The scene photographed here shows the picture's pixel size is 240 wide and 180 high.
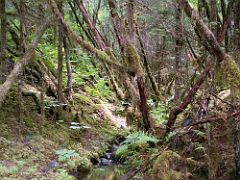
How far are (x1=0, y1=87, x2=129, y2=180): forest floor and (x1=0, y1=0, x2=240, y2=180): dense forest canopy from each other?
1.0 inches

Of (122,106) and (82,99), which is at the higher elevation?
(82,99)

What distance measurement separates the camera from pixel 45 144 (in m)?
9.07

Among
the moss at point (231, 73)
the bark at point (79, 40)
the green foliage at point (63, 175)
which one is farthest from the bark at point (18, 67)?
the moss at point (231, 73)

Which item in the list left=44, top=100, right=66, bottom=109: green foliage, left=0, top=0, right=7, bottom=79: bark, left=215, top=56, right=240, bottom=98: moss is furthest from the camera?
left=44, top=100, right=66, bottom=109: green foliage

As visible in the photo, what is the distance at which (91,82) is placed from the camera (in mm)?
15648

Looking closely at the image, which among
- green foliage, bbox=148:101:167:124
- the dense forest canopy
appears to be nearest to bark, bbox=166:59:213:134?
the dense forest canopy

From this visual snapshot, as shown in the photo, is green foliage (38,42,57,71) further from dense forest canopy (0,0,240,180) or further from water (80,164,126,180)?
water (80,164,126,180)

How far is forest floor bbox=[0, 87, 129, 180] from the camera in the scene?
7.57 metres

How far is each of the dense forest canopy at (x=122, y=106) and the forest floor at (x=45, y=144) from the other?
0.03 meters

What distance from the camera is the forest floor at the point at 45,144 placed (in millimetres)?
7574

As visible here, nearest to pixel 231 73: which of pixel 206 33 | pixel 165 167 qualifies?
pixel 206 33

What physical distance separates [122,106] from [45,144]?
5.28 metres

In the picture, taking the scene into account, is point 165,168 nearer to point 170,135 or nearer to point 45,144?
point 170,135

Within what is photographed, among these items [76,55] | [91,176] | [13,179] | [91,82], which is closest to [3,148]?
[13,179]
